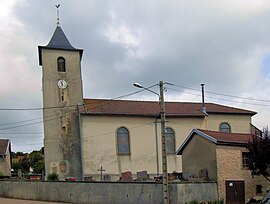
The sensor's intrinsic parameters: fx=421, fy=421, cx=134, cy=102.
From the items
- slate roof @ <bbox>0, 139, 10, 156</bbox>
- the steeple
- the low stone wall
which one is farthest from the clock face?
the low stone wall

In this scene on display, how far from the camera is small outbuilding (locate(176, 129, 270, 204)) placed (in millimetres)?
28234

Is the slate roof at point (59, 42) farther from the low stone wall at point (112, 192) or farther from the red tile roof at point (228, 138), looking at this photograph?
the red tile roof at point (228, 138)

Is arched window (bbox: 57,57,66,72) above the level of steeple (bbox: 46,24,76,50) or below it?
below

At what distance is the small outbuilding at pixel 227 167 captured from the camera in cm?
2823

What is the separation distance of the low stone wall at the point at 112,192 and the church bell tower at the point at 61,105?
10.9 meters

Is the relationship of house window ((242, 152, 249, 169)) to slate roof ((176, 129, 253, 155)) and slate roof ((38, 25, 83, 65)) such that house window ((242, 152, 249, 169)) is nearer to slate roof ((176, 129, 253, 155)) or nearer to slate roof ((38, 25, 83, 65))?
slate roof ((176, 129, 253, 155))

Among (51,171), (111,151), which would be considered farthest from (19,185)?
(111,151)

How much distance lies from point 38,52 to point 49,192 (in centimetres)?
2237

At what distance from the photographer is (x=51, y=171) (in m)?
45.8

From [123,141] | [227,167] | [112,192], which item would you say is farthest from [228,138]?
[123,141]

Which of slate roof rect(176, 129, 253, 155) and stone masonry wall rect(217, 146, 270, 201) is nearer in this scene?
stone masonry wall rect(217, 146, 270, 201)

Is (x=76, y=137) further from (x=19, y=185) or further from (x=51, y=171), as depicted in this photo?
(x=19, y=185)

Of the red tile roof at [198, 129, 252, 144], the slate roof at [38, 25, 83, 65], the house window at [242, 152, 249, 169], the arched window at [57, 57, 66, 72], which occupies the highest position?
the slate roof at [38, 25, 83, 65]

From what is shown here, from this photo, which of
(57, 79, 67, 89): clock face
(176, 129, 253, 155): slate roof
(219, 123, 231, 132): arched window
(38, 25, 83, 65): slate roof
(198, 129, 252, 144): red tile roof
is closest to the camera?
(176, 129, 253, 155): slate roof
